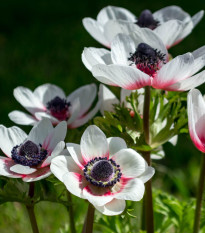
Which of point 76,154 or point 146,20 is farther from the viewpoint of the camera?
point 146,20

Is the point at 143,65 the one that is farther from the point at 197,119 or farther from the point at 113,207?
the point at 113,207

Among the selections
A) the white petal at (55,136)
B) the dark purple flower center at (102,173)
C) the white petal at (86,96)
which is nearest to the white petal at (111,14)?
the white petal at (86,96)

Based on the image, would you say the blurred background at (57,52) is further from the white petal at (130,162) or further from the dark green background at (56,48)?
the white petal at (130,162)

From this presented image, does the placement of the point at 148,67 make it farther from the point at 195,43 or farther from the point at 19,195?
the point at 195,43

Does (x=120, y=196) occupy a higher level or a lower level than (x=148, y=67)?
lower

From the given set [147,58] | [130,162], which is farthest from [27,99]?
[130,162]

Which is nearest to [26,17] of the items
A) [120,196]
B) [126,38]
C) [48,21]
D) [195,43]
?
[48,21]

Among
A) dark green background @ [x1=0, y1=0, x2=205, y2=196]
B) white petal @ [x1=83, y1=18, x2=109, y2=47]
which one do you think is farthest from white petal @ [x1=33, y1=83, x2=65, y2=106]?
dark green background @ [x1=0, y1=0, x2=205, y2=196]
